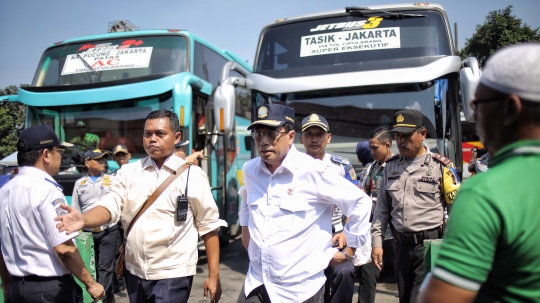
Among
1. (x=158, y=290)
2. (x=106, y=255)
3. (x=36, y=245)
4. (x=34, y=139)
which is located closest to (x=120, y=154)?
(x=106, y=255)

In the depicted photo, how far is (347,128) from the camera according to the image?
6062 mm

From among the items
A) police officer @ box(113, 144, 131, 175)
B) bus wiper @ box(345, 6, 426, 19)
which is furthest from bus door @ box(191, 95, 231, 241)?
bus wiper @ box(345, 6, 426, 19)

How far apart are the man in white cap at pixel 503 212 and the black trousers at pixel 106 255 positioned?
5133 millimetres

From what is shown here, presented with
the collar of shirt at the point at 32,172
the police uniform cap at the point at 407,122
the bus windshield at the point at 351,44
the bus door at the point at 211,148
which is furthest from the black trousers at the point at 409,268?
the bus door at the point at 211,148

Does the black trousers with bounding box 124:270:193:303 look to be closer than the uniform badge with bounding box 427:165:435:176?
Yes

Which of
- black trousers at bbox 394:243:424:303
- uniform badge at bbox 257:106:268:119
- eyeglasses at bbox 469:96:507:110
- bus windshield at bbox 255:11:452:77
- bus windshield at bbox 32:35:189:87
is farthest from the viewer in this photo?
bus windshield at bbox 32:35:189:87

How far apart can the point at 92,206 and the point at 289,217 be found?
363cm

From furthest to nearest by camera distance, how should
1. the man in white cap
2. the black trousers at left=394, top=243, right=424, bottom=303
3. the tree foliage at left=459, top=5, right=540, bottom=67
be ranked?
the tree foliage at left=459, top=5, right=540, bottom=67, the black trousers at left=394, top=243, right=424, bottom=303, the man in white cap

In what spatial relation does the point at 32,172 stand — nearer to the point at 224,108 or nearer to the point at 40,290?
the point at 40,290

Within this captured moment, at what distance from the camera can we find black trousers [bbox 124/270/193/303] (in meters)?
2.83

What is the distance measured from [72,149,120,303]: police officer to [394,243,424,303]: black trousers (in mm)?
3568

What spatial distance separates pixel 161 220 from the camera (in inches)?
114

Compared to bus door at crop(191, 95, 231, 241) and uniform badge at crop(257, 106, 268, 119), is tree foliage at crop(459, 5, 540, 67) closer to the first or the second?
bus door at crop(191, 95, 231, 241)

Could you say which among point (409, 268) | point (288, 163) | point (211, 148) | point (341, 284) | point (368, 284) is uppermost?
point (288, 163)
